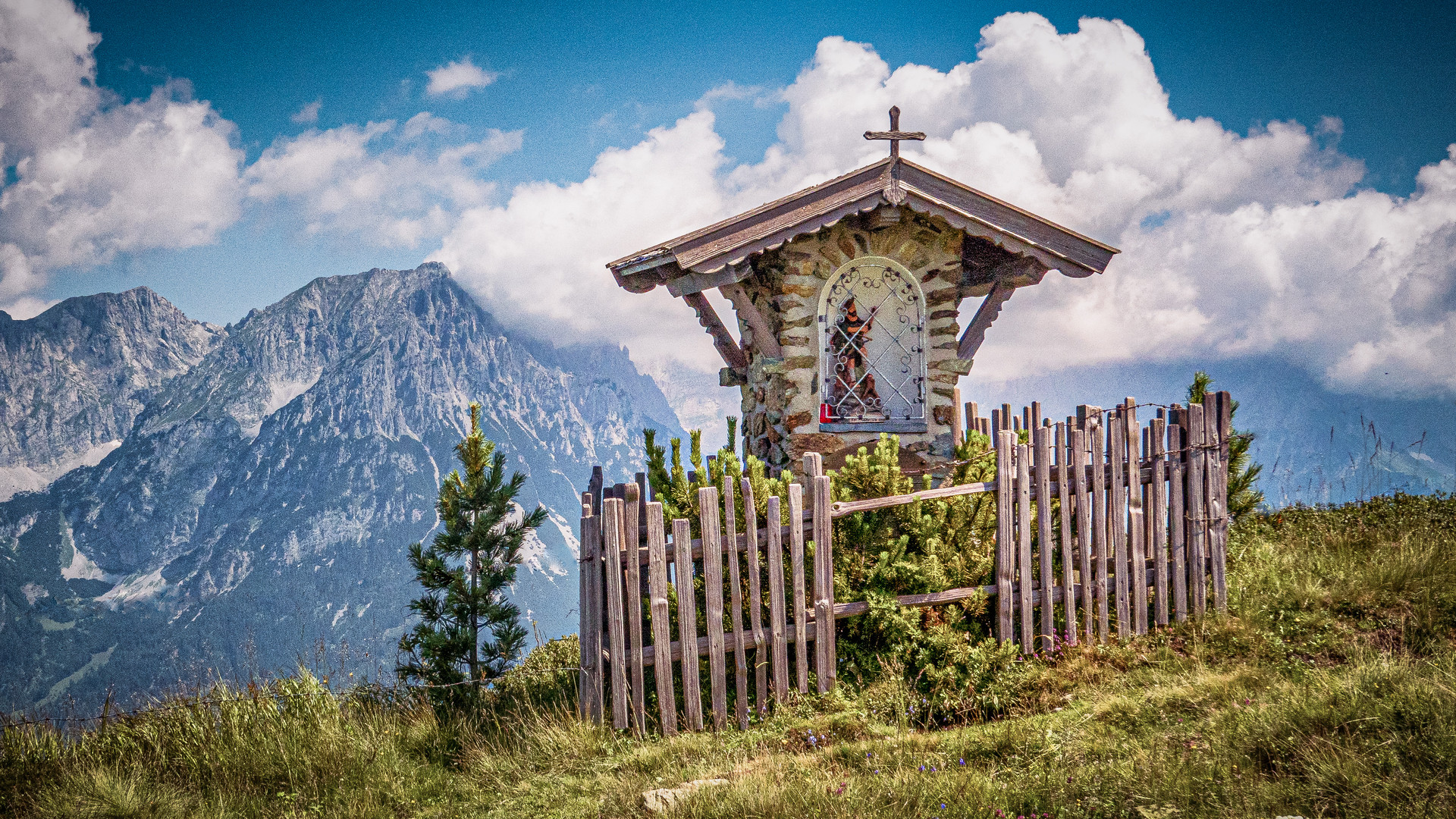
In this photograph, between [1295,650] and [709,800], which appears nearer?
[709,800]

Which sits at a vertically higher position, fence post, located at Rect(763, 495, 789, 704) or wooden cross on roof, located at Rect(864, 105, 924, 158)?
wooden cross on roof, located at Rect(864, 105, 924, 158)

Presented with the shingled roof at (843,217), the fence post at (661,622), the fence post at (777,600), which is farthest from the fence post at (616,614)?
the shingled roof at (843,217)

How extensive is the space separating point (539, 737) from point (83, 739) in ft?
11.7

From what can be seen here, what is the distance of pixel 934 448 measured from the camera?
30.7 feet

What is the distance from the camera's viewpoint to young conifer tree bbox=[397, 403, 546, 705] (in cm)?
806

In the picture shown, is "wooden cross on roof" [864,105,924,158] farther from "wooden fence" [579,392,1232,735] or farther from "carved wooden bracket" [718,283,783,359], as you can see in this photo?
"wooden fence" [579,392,1232,735]

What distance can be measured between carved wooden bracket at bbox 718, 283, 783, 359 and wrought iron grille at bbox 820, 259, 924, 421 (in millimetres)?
558

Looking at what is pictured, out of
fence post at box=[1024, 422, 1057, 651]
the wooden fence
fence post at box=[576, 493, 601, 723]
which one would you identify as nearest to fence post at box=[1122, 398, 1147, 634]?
the wooden fence

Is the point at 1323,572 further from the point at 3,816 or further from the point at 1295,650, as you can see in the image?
the point at 3,816

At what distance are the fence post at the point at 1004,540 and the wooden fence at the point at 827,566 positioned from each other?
0.01 m

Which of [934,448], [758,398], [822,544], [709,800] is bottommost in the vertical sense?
[709,800]

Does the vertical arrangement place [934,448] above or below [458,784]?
above

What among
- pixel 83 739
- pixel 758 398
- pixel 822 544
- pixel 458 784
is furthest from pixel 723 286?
pixel 83 739

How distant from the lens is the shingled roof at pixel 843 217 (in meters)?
8.21
